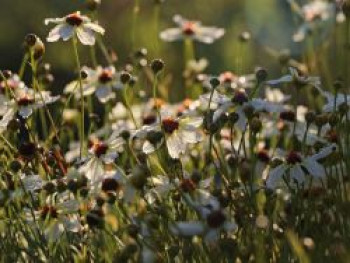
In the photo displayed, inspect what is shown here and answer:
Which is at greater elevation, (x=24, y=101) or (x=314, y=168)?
(x=24, y=101)

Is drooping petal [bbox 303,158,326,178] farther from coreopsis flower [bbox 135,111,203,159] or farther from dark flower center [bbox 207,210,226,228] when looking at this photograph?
dark flower center [bbox 207,210,226,228]

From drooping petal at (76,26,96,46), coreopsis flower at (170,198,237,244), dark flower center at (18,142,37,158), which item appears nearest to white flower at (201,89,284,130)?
drooping petal at (76,26,96,46)

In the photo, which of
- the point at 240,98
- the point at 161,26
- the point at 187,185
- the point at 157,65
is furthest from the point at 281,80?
the point at 161,26

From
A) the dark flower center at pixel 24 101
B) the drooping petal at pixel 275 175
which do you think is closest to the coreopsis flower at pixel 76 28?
the dark flower center at pixel 24 101

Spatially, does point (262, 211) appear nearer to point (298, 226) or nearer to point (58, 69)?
point (298, 226)

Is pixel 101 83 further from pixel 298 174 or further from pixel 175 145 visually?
pixel 298 174

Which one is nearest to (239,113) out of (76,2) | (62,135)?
(62,135)
